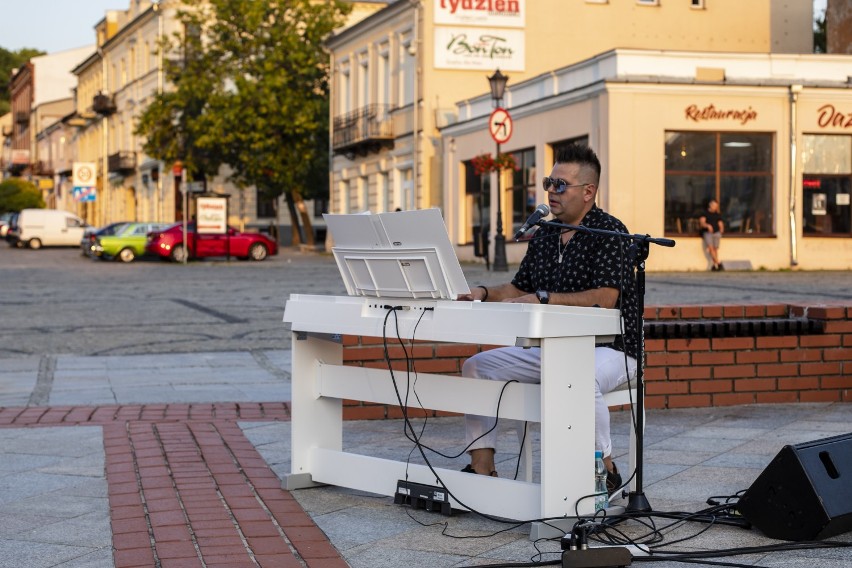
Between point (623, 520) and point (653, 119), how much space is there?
2563 centimetres

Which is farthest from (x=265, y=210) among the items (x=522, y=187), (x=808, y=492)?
(x=808, y=492)

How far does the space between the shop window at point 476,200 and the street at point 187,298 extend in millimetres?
3857

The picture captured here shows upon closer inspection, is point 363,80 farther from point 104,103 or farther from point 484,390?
point 484,390

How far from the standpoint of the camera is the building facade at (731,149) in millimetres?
29750

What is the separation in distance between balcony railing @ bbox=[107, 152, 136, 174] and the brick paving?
66340 mm

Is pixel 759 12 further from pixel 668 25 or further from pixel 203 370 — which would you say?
pixel 203 370

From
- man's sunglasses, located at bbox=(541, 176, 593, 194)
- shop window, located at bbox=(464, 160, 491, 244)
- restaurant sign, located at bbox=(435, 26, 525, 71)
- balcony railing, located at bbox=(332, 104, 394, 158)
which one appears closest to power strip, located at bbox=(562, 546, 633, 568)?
man's sunglasses, located at bbox=(541, 176, 593, 194)

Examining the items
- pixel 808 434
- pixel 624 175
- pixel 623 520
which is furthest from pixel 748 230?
pixel 623 520

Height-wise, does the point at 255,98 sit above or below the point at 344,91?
below

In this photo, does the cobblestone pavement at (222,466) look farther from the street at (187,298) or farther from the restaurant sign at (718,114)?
the restaurant sign at (718,114)

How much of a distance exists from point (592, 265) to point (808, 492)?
4.52 ft

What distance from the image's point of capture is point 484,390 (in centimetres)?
520

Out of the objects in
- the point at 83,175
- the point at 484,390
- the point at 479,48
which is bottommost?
the point at 484,390

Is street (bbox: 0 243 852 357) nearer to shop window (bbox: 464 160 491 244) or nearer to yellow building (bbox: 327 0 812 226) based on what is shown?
shop window (bbox: 464 160 491 244)
